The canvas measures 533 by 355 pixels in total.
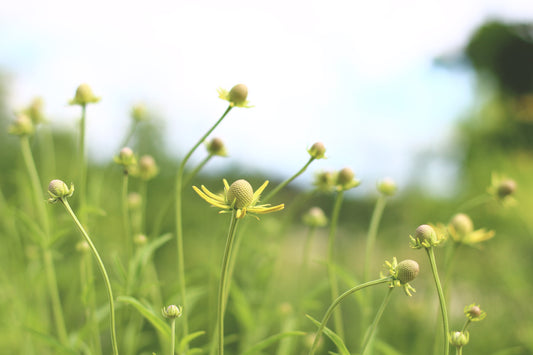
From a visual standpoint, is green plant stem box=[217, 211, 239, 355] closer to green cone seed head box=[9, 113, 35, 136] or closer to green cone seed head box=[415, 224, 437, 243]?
green cone seed head box=[415, 224, 437, 243]

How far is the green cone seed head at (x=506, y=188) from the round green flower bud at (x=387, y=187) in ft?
0.42

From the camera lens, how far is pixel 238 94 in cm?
36

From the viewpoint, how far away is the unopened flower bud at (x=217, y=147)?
45 centimetres

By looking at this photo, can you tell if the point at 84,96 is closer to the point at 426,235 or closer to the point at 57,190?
the point at 57,190

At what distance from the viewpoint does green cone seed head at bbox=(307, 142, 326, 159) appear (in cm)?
36

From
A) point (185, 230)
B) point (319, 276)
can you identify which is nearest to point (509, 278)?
point (319, 276)

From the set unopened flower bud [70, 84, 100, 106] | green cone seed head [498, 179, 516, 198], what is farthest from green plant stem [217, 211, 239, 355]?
green cone seed head [498, 179, 516, 198]

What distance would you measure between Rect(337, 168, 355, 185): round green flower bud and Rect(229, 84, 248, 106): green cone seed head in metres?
0.12

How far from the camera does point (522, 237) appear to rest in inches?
58.8

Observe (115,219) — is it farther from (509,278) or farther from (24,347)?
(509,278)

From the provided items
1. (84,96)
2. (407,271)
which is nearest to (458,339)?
(407,271)

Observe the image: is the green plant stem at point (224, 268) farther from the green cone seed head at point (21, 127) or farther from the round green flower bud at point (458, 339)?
the green cone seed head at point (21, 127)

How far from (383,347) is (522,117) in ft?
9.96

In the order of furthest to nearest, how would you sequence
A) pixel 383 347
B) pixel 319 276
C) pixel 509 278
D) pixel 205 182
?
1. pixel 319 276
2. pixel 205 182
3. pixel 509 278
4. pixel 383 347
